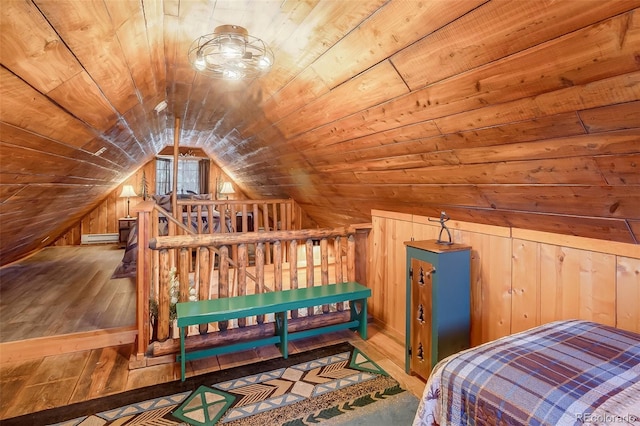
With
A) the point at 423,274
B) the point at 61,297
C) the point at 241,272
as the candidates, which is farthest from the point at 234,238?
the point at 61,297

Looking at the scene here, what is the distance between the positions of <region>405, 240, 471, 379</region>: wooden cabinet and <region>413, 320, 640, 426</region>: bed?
2.39 ft

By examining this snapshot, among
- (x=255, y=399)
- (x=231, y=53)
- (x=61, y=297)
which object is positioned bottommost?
(x=255, y=399)

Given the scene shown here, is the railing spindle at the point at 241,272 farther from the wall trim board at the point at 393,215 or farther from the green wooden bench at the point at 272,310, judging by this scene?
the wall trim board at the point at 393,215

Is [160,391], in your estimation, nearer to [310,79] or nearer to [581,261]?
[310,79]

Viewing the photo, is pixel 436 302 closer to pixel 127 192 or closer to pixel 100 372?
pixel 100 372

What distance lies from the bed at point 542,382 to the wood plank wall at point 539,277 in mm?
306

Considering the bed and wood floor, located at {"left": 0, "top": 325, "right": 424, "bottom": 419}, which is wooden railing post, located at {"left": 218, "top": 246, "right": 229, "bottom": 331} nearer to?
wood floor, located at {"left": 0, "top": 325, "right": 424, "bottom": 419}

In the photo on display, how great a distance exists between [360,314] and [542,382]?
201 centimetres

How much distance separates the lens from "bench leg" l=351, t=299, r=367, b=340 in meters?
2.91

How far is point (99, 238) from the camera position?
24.7ft

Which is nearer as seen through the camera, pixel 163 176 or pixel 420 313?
pixel 420 313

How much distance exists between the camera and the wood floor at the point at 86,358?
7.06 feet

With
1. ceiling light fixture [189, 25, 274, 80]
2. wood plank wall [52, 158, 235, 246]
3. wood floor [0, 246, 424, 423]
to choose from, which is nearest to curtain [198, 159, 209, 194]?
wood plank wall [52, 158, 235, 246]

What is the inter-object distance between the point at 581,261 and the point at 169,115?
3.81m
